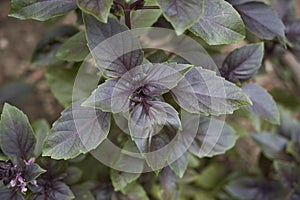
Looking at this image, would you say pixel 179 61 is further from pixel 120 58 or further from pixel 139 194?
pixel 139 194

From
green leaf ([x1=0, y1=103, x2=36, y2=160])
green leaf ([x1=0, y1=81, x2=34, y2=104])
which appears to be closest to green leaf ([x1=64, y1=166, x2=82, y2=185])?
green leaf ([x1=0, y1=103, x2=36, y2=160])

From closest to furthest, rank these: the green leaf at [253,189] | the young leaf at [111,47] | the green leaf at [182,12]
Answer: the green leaf at [182,12]
the young leaf at [111,47]
the green leaf at [253,189]

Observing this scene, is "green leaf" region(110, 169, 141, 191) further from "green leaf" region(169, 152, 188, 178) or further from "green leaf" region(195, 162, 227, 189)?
"green leaf" region(195, 162, 227, 189)

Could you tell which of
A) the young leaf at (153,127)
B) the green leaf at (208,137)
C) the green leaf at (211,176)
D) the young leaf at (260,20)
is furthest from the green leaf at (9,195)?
the green leaf at (211,176)

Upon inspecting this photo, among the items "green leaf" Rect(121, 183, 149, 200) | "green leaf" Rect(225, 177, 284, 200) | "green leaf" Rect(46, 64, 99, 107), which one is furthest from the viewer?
"green leaf" Rect(225, 177, 284, 200)

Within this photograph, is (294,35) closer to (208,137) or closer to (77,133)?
(208,137)

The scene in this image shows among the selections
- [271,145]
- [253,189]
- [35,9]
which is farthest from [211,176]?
[35,9]

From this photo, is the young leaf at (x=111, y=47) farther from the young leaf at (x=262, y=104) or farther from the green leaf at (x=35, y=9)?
the young leaf at (x=262, y=104)
